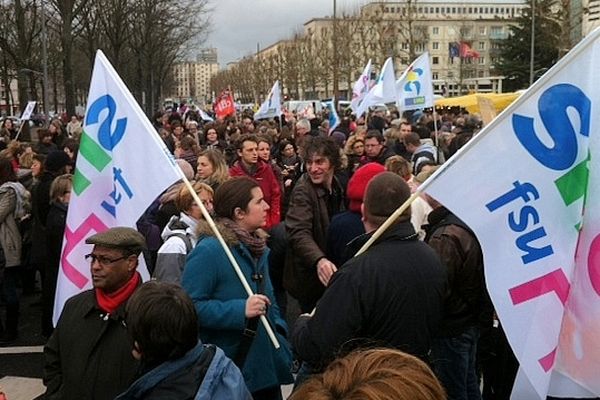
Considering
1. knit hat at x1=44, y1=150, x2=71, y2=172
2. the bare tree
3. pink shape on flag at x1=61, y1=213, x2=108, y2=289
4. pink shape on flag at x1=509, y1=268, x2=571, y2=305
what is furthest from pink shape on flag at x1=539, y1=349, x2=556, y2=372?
the bare tree

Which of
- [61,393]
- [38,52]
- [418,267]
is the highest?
[38,52]

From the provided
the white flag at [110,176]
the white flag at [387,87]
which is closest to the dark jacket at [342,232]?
the white flag at [110,176]

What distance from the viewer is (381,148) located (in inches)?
319

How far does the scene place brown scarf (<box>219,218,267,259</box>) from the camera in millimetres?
3463

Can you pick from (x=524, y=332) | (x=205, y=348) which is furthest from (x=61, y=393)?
(x=524, y=332)

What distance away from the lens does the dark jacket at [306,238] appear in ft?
15.8

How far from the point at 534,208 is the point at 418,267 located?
53 cm

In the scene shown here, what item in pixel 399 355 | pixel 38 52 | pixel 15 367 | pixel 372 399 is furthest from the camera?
pixel 38 52

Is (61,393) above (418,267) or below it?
below

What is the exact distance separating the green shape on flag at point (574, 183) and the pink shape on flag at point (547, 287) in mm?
289

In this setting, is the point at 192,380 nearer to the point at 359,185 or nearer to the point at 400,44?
the point at 359,185

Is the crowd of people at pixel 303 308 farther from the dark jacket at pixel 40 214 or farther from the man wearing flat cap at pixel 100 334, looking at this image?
the dark jacket at pixel 40 214

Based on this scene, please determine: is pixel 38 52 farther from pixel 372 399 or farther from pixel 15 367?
pixel 372 399

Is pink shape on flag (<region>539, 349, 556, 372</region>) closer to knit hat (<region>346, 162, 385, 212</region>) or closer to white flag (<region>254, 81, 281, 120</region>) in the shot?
knit hat (<region>346, 162, 385, 212</region>)
